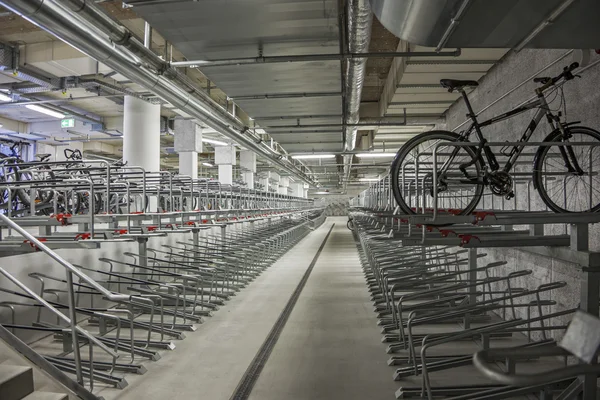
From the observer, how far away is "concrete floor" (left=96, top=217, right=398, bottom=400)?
3.48m

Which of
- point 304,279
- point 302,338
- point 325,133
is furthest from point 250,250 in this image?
point 302,338

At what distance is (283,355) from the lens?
431cm

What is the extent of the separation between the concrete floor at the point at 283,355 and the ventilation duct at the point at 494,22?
2.78m

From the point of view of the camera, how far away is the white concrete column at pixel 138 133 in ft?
29.4

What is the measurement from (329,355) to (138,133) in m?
6.70

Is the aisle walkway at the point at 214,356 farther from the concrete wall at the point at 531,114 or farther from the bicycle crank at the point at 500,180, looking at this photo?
the concrete wall at the point at 531,114

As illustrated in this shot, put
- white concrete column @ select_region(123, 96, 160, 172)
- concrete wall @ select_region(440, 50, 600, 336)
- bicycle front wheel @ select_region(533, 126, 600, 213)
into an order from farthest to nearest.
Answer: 1. white concrete column @ select_region(123, 96, 160, 172)
2. concrete wall @ select_region(440, 50, 600, 336)
3. bicycle front wheel @ select_region(533, 126, 600, 213)

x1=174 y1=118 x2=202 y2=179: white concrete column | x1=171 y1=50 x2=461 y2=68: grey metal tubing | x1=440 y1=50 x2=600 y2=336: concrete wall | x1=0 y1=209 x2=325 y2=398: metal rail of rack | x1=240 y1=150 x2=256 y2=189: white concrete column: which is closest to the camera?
x1=0 y1=209 x2=325 y2=398: metal rail of rack

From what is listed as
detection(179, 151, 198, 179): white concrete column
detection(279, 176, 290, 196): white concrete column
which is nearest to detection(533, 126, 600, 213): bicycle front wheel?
detection(179, 151, 198, 179): white concrete column

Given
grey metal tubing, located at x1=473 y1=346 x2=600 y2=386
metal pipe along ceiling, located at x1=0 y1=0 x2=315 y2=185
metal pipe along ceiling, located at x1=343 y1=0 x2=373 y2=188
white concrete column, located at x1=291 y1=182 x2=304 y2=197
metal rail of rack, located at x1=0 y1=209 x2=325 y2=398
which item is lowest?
metal rail of rack, located at x1=0 y1=209 x2=325 y2=398

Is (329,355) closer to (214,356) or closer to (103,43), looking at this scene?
(214,356)

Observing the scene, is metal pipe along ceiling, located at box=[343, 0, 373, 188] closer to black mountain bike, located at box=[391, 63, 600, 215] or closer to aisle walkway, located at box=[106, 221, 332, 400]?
black mountain bike, located at box=[391, 63, 600, 215]

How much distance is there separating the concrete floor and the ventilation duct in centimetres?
Result: 278

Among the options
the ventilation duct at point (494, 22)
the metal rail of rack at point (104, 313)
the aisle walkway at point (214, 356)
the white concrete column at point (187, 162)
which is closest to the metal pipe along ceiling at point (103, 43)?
the metal rail of rack at point (104, 313)
